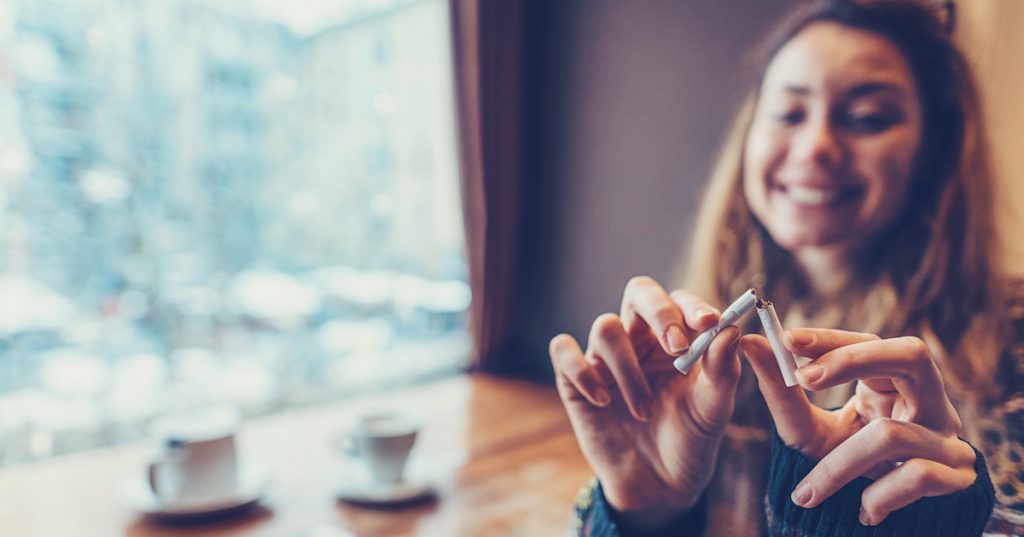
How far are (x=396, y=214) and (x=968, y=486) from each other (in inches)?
37.4

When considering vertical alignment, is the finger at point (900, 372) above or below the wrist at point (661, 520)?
above

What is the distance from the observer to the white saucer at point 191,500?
591 millimetres

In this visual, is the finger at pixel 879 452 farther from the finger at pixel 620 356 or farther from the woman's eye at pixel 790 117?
the woman's eye at pixel 790 117

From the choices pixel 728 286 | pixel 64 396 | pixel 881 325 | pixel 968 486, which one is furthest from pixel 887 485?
pixel 64 396

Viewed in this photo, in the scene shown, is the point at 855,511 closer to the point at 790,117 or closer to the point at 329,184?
the point at 790,117

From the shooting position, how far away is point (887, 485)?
1.03 feet

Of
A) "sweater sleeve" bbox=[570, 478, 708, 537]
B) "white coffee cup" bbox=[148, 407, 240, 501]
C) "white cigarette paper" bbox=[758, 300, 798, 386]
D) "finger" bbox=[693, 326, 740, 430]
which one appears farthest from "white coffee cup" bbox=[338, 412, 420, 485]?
"white cigarette paper" bbox=[758, 300, 798, 386]

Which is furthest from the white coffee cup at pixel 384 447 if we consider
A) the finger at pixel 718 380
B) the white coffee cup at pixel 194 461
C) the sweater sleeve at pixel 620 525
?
the finger at pixel 718 380

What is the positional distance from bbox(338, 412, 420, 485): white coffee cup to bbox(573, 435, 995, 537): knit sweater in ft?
1.22

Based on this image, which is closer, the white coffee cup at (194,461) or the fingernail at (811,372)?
the fingernail at (811,372)

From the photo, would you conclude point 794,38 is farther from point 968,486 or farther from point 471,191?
point 471,191

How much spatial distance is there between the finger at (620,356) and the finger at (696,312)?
0.05m

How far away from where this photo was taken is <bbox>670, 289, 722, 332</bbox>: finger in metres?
0.36

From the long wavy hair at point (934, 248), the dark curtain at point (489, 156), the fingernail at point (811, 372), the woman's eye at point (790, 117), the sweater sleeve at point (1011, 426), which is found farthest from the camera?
the dark curtain at point (489, 156)
